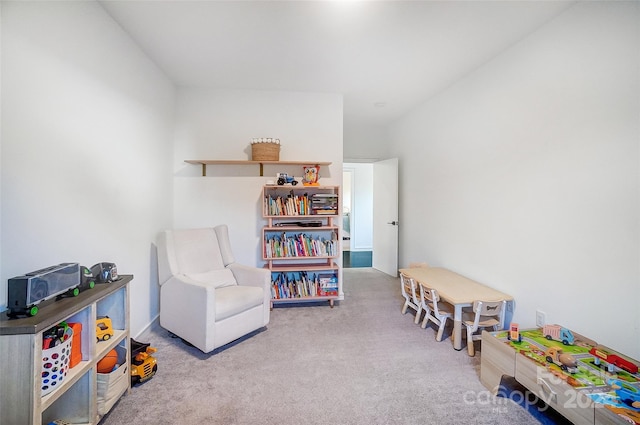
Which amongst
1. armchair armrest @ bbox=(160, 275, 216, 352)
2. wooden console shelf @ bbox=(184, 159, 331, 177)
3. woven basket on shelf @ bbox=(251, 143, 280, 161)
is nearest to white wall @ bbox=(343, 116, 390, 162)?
wooden console shelf @ bbox=(184, 159, 331, 177)

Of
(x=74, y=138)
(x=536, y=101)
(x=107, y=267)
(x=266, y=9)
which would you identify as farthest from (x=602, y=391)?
(x=74, y=138)

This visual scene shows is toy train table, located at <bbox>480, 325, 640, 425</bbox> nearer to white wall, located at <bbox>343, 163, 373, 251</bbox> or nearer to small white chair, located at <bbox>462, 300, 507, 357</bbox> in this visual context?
small white chair, located at <bbox>462, 300, 507, 357</bbox>

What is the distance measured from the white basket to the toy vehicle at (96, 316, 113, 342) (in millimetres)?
311

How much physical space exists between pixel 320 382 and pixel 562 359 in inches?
56.5

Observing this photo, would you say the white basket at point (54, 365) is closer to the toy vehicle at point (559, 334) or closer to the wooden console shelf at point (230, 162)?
the wooden console shelf at point (230, 162)

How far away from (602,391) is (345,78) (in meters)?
3.05

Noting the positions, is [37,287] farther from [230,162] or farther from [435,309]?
[435,309]

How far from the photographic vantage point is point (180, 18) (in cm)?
199

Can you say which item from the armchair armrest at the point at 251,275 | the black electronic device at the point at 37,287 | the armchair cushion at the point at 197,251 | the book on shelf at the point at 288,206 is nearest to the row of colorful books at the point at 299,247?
the book on shelf at the point at 288,206

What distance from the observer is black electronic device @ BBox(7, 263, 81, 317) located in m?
1.08

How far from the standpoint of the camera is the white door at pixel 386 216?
4.37 meters

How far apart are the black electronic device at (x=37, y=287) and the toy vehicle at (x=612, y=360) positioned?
9.17ft

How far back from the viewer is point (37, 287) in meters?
1.14

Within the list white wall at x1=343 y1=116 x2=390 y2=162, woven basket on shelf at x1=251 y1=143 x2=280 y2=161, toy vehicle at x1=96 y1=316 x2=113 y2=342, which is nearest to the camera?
toy vehicle at x1=96 y1=316 x2=113 y2=342
